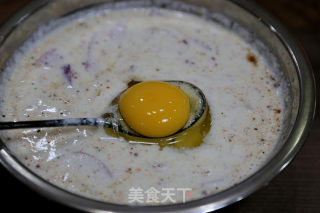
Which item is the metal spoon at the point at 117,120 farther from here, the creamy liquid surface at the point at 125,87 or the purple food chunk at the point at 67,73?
the purple food chunk at the point at 67,73

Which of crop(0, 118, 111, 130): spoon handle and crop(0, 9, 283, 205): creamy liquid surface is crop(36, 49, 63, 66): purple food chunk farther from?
crop(0, 118, 111, 130): spoon handle

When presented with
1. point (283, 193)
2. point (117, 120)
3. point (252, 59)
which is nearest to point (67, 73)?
point (117, 120)

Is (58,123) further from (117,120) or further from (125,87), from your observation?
(125,87)

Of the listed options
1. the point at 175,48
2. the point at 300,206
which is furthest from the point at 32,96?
the point at 300,206

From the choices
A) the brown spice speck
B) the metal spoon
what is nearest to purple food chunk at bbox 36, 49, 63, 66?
the metal spoon

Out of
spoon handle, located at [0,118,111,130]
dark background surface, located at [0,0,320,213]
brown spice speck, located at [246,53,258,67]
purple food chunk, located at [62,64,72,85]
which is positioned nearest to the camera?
spoon handle, located at [0,118,111,130]

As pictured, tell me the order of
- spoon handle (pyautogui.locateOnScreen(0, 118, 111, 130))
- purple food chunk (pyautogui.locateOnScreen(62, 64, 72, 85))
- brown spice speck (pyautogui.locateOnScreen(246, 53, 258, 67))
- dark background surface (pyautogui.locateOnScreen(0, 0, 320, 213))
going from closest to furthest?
spoon handle (pyautogui.locateOnScreen(0, 118, 111, 130)), dark background surface (pyautogui.locateOnScreen(0, 0, 320, 213)), purple food chunk (pyautogui.locateOnScreen(62, 64, 72, 85)), brown spice speck (pyautogui.locateOnScreen(246, 53, 258, 67))
